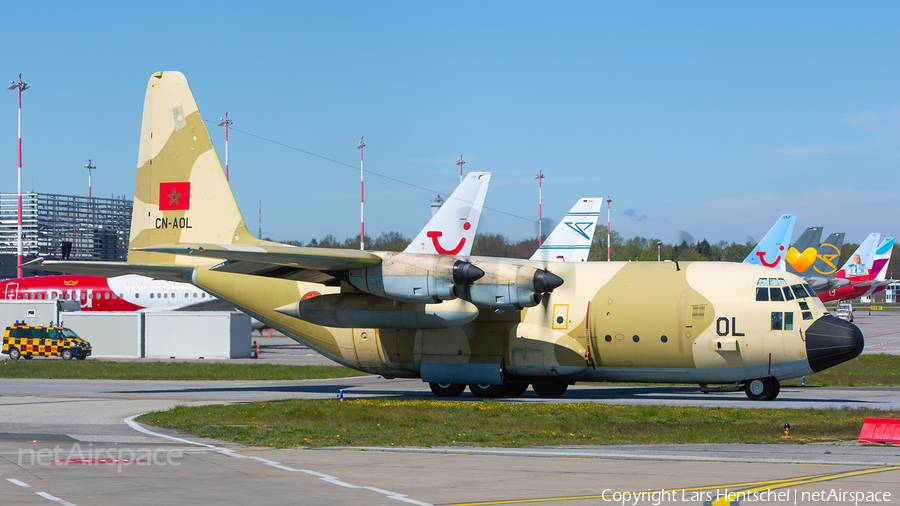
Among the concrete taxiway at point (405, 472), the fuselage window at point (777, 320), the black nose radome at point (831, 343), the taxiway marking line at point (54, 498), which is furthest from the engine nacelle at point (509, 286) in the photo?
the taxiway marking line at point (54, 498)

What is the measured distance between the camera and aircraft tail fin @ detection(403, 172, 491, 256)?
90.9 ft

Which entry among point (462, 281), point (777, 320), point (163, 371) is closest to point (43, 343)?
point (163, 371)

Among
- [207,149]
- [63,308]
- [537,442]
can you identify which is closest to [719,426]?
[537,442]

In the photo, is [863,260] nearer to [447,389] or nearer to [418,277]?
[447,389]

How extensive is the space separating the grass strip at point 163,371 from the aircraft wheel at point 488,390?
11.9 meters

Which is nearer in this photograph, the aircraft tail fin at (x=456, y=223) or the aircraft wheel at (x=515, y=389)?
the aircraft wheel at (x=515, y=389)

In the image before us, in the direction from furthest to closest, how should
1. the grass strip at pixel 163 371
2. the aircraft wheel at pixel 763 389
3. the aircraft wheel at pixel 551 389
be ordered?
the grass strip at pixel 163 371 < the aircraft wheel at pixel 551 389 < the aircraft wheel at pixel 763 389

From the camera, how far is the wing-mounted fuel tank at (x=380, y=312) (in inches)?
924

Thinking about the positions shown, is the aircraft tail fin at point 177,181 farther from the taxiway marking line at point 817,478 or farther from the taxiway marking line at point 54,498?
the taxiway marking line at point 817,478

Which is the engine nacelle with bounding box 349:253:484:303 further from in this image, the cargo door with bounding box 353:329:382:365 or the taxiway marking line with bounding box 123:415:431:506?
the taxiway marking line with bounding box 123:415:431:506

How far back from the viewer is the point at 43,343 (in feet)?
149

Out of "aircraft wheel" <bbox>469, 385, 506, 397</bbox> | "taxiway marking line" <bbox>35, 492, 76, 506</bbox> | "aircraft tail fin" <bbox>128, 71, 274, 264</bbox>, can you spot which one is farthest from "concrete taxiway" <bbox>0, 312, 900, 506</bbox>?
"aircraft tail fin" <bbox>128, 71, 274, 264</bbox>

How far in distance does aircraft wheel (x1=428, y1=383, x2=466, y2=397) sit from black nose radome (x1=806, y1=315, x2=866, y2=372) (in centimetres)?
1023

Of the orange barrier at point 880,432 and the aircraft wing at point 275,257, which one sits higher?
the aircraft wing at point 275,257
